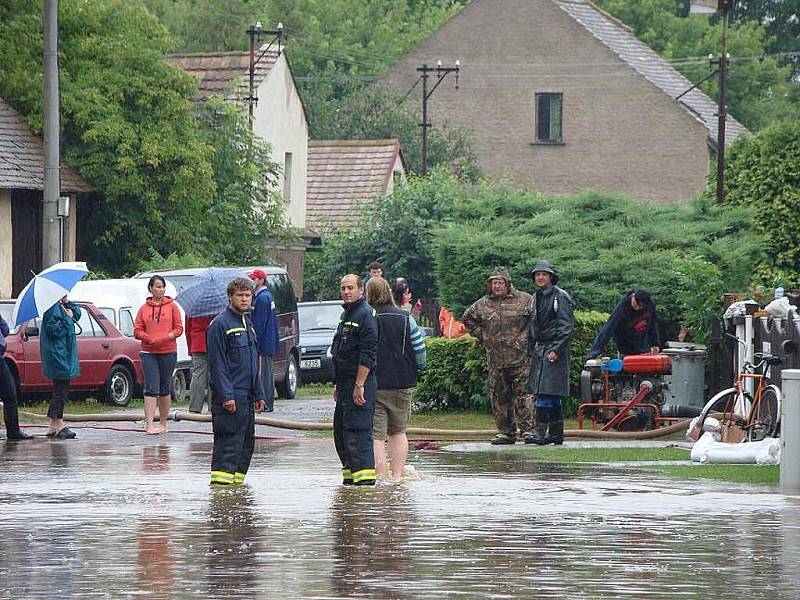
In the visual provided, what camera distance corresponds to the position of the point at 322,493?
47.3ft

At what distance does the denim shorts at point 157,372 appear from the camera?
70.9ft

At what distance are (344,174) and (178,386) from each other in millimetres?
34846

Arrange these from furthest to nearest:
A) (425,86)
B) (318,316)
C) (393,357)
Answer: (425,86) < (318,316) < (393,357)

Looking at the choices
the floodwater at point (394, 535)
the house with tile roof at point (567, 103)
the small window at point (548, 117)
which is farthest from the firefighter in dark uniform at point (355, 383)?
the small window at point (548, 117)

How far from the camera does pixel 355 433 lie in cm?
1515

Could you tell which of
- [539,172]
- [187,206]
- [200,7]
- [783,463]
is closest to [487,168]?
[539,172]

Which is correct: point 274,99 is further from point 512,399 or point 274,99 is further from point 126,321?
point 512,399

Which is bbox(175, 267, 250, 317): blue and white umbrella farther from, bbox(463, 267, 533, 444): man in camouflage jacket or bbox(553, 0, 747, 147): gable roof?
bbox(553, 0, 747, 147): gable roof

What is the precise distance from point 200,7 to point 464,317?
207 feet

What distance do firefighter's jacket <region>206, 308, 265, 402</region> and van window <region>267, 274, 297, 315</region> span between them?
47.0 feet

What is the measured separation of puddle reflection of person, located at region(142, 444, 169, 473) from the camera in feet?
55.7

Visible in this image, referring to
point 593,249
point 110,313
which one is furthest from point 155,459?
point 110,313

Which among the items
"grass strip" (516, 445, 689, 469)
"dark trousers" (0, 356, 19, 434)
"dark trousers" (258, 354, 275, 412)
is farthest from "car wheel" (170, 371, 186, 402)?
"grass strip" (516, 445, 689, 469)

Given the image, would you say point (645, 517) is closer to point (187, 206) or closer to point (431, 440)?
point (431, 440)
